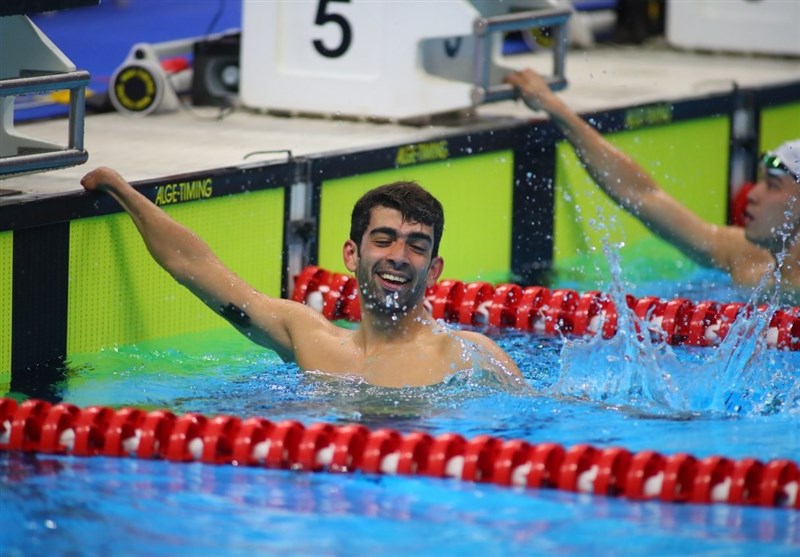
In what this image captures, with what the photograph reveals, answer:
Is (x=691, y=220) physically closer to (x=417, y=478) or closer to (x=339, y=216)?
(x=339, y=216)

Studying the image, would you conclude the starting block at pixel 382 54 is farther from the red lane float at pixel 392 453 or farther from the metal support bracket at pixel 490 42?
the red lane float at pixel 392 453

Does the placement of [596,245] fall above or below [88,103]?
below

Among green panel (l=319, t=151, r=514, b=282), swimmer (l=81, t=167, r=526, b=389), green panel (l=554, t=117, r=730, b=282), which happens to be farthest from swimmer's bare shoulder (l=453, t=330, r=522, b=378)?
green panel (l=554, t=117, r=730, b=282)

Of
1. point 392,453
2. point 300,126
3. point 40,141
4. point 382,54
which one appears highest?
point 382,54

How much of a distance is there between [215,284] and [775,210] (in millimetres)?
2044

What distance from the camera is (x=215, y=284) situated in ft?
14.4

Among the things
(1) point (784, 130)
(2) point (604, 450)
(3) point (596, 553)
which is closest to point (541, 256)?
(1) point (784, 130)

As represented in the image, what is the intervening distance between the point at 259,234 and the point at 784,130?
3059 mm

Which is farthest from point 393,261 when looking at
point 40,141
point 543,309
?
point 543,309

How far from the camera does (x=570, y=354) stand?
4711mm

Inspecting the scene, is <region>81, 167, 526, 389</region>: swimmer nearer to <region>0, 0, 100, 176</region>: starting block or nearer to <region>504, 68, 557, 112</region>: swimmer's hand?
<region>0, 0, 100, 176</region>: starting block

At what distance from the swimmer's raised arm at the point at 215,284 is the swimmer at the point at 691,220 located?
5.63 feet

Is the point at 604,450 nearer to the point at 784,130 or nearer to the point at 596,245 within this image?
the point at 596,245

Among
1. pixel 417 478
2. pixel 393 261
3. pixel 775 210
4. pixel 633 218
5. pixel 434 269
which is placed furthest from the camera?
pixel 633 218
